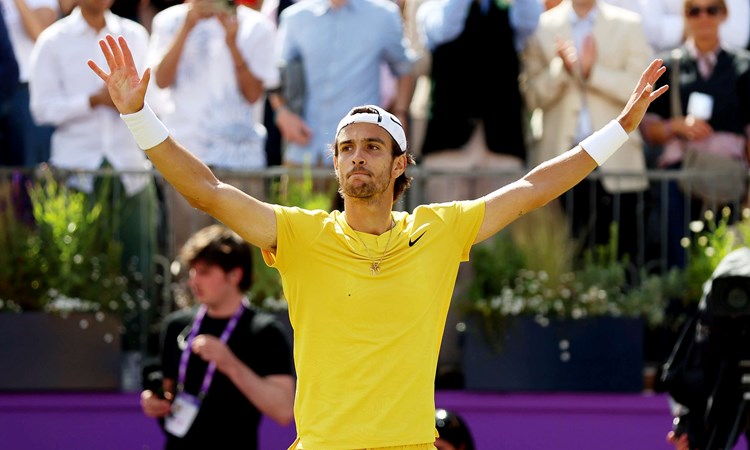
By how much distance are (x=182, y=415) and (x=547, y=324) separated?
2707 millimetres

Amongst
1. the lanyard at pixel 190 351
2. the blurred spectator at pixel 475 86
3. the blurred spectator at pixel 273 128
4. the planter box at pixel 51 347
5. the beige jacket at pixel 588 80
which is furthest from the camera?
the blurred spectator at pixel 273 128

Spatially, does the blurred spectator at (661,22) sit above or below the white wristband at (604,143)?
above

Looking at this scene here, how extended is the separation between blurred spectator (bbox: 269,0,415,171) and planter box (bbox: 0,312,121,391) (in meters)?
1.79

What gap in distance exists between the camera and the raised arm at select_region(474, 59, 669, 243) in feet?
18.9

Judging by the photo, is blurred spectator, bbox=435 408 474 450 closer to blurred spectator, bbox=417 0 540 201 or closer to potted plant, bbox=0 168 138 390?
potted plant, bbox=0 168 138 390

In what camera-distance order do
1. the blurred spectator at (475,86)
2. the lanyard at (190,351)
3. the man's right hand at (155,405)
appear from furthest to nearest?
the blurred spectator at (475,86), the lanyard at (190,351), the man's right hand at (155,405)

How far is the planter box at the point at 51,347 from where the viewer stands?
917cm

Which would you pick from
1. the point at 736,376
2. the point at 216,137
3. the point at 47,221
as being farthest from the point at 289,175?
the point at 736,376

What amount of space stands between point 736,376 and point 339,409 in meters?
2.38

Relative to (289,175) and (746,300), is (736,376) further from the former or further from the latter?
(289,175)

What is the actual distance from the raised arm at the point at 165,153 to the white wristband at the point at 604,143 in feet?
4.27

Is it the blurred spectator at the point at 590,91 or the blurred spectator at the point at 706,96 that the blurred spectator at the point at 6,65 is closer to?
the blurred spectator at the point at 590,91

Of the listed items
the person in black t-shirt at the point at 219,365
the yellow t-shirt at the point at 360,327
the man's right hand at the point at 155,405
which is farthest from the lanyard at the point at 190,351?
the yellow t-shirt at the point at 360,327

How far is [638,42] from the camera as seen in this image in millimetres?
10125
